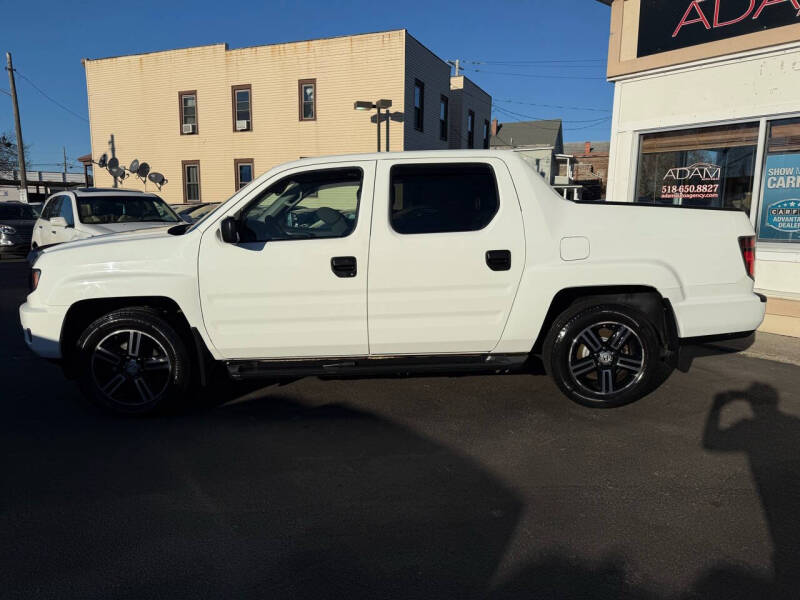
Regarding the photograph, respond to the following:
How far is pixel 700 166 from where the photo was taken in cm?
833

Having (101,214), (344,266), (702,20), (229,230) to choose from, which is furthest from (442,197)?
(101,214)

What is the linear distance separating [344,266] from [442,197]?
35.6 inches

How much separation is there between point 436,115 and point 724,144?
54.4ft

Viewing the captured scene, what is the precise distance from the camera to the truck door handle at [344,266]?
4.04 meters

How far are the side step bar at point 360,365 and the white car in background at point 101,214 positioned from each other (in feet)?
18.6

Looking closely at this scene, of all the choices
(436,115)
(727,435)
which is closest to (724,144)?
(727,435)

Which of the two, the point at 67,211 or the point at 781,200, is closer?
the point at 781,200

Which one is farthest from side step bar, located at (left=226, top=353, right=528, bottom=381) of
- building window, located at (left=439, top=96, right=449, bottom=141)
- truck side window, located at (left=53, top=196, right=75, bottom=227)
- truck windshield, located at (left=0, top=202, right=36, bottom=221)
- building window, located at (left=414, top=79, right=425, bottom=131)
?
building window, located at (left=439, top=96, right=449, bottom=141)

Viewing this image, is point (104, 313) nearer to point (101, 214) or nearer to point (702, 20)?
point (101, 214)

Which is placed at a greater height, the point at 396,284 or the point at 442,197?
the point at 442,197

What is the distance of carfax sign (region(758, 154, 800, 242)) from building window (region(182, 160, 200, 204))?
21.0m

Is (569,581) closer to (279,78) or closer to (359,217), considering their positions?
(359,217)

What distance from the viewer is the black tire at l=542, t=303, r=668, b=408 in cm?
433

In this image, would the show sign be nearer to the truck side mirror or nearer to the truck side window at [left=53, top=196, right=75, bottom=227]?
the truck side mirror
